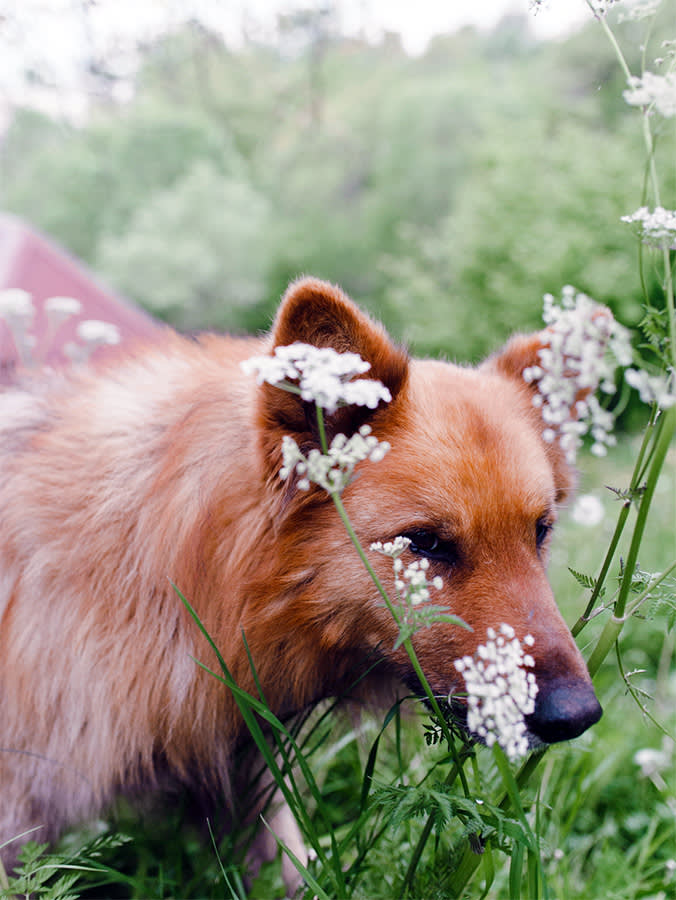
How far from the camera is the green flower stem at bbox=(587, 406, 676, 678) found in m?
1.33

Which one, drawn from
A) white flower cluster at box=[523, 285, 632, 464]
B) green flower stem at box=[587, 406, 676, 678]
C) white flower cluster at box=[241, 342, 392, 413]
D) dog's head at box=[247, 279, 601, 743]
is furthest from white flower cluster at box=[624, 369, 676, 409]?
dog's head at box=[247, 279, 601, 743]

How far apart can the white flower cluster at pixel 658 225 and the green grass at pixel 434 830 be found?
0.69 meters

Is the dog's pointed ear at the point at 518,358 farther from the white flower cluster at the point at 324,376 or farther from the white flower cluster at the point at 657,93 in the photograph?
the white flower cluster at the point at 324,376

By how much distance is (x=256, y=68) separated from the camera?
36.9 ft

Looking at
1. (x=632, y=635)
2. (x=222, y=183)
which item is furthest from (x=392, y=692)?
(x=222, y=183)

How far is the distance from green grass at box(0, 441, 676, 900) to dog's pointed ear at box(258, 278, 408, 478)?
0.71 m

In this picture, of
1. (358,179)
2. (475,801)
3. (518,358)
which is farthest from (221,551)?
(358,179)

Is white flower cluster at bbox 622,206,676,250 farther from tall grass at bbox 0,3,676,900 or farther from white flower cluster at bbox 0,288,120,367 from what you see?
white flower cluster at bbox 0,288,120,367

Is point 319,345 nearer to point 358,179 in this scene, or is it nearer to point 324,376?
point 324,376

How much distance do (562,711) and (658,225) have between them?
3.15 feet

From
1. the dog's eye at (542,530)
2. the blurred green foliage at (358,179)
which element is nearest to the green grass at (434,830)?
the dog's eye at (542,530)

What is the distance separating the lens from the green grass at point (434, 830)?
1.67 metres

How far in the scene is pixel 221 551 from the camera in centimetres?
197

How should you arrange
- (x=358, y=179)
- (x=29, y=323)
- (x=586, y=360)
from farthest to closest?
(x=358, y=179)
(x=29, y=323)
(x=586, y=360)
